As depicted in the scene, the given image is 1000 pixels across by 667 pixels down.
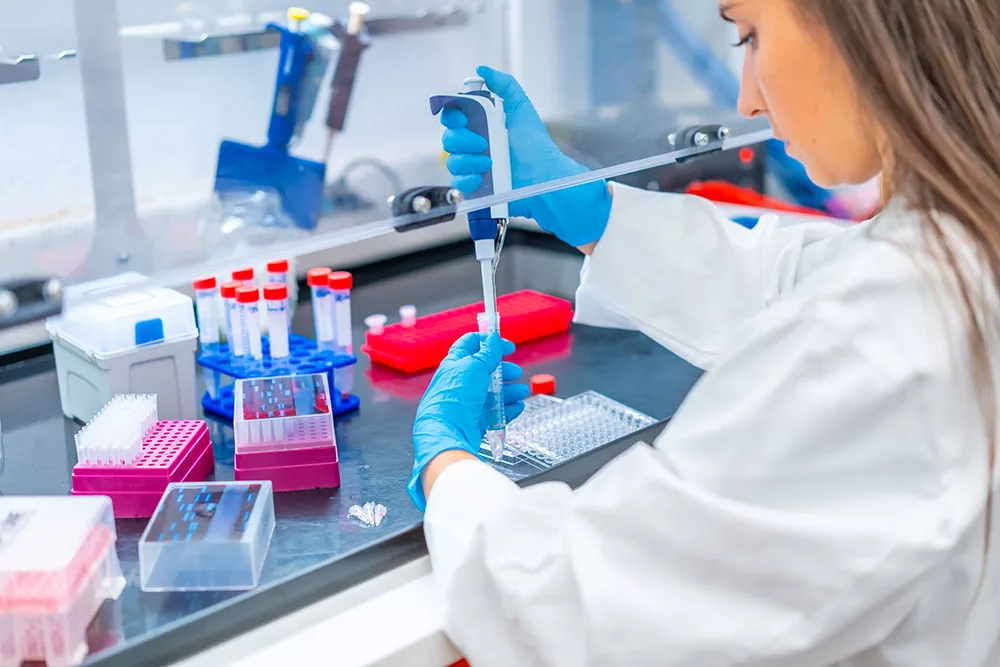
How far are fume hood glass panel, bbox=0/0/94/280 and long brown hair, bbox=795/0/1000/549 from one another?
742 mm

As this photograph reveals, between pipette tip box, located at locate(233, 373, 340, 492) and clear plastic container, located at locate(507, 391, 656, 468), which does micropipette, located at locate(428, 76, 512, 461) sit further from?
pipette tip box, located at locate(233, 373, 340, 492)

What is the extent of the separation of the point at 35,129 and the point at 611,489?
816mm

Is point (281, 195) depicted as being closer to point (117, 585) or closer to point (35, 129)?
point (35, 129)

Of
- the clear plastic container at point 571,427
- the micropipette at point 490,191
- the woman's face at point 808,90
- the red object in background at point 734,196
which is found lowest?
the clear plastic container at point 571,427

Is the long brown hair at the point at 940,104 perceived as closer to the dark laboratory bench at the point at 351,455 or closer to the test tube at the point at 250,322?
the dark laboratory bench at the point at 351,455

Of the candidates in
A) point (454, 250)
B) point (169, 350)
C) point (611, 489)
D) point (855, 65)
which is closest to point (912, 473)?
point (611, 489)

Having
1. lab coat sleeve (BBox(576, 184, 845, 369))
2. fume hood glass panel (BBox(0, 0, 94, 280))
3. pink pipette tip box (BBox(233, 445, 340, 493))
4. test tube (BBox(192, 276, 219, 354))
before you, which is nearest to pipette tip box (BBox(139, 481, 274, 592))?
pink pipette tip box (BBox(233, 445, 340, 493))

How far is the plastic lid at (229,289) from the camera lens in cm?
153

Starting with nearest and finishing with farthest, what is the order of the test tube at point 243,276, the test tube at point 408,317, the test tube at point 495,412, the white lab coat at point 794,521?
the white lab coat at point 794,521 < the test tube at point 495,412 < the test tube at point 243,276 < the test tube at point 408,317

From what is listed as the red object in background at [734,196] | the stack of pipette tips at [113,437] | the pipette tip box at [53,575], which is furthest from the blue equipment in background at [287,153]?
the red object in background at [734,196]

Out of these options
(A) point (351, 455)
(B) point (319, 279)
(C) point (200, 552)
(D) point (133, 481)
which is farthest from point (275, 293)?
(C) point (200, 552)

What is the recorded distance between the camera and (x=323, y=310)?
1.62 m

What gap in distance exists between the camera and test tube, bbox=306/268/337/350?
161 centimetres

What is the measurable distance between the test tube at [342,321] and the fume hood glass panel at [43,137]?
1.36 ft
